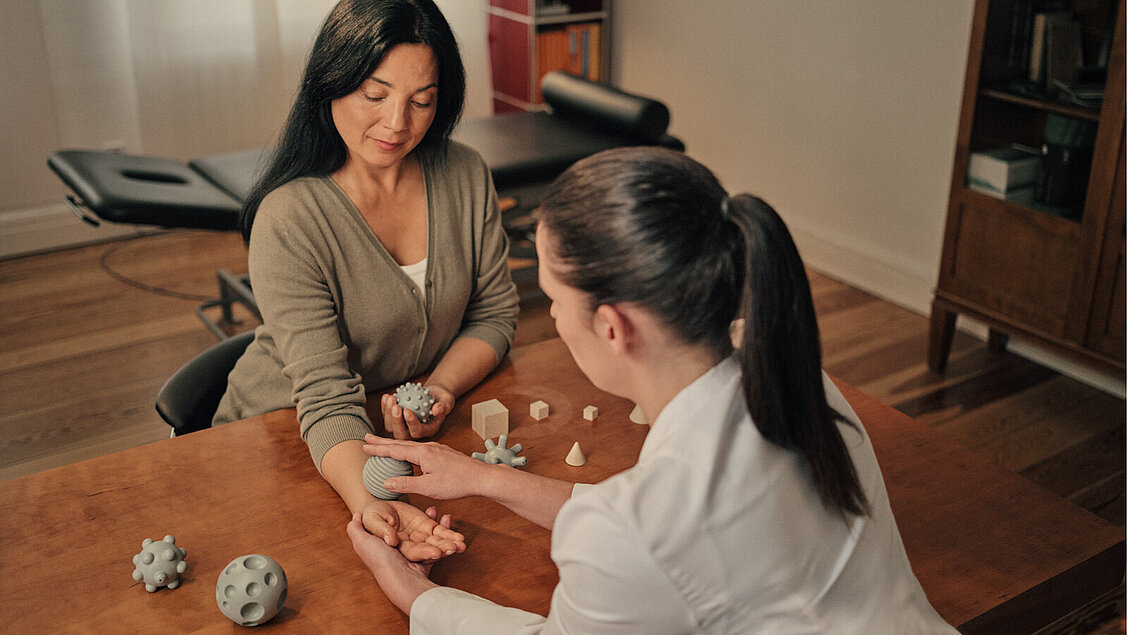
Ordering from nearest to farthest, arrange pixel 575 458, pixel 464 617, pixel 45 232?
pixel 464 617
pixel 575 458
pixel 45 232

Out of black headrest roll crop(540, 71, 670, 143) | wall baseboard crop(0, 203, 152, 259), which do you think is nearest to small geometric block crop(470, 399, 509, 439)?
black headrest roll crop(540, 71, 670, 143)

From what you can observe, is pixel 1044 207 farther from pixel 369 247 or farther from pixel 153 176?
pixel 153 176

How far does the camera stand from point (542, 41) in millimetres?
4191

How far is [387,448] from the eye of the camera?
120cm

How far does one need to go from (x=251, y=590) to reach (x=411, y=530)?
0.22 m

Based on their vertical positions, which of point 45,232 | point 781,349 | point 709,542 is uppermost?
point 781,349

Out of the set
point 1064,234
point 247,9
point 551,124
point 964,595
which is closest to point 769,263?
point 964,595

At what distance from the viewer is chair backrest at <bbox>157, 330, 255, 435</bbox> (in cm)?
156

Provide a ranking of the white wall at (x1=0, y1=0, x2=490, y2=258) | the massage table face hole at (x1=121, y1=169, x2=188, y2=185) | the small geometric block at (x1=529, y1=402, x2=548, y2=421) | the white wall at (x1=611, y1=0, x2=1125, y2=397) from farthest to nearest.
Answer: the white wall at (x1=0, y1=0, x2=490, y2=258), the white wall at (x1=611, y1=0, x2=1125, y2=397), the massage table face hole at (x1=121, y1=169, x2=188, y2=185), the small geometric block at (x1=529, y1=402, x2=548, y2=421)

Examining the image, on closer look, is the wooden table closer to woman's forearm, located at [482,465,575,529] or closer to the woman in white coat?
woman's forearm, located at [482,465,575,529]

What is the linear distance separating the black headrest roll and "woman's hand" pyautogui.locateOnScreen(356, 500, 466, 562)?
217 cm

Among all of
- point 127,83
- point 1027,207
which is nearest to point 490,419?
point 1027,207

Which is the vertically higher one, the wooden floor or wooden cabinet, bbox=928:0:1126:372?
wooden cabinet, bbox=928:0:1126:372

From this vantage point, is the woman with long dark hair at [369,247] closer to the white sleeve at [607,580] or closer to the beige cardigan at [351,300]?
the beige cardigan at [351,300]
